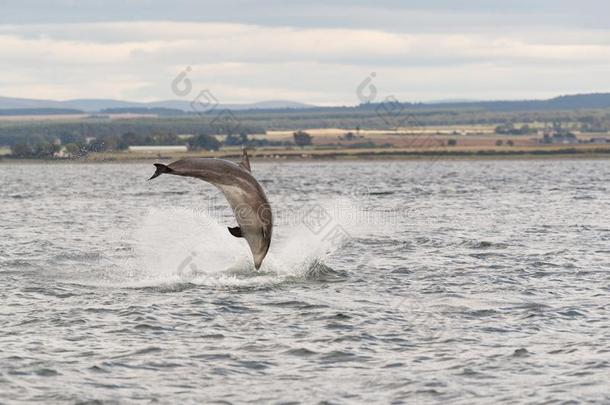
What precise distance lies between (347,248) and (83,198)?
52.6m

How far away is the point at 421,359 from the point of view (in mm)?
Answer: 22469

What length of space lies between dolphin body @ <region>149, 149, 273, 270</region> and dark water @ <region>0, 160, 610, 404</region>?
174 cm

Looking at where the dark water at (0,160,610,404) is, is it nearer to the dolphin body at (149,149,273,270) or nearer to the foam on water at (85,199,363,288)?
the foam on water at (85,199,363,288)

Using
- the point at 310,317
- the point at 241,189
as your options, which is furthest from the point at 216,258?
the point at 310,317

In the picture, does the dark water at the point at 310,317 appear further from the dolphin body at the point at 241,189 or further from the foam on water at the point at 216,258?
the dolphin body at the point at 241,189

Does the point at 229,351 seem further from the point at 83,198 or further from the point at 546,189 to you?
the point at 546,189

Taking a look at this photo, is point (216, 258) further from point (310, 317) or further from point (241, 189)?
point (310, 317)

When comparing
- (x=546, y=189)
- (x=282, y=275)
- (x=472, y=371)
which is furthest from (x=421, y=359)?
(x=546, y=189)

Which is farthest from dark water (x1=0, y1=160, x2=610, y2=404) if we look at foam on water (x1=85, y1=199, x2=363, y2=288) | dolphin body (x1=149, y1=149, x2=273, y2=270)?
dolphin body (x1=149, y1=149, x2=273, y2=270)

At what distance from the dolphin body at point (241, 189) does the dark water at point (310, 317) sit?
5.71 feet

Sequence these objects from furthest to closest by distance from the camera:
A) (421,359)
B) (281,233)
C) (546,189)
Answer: (546,189) < (281,233) < (421,359)

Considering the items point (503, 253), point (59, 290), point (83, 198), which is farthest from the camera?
point (83, 198)

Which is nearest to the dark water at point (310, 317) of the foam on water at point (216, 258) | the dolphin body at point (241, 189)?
the foam on water at point (216, 258)

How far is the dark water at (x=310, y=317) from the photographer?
2061 cm
